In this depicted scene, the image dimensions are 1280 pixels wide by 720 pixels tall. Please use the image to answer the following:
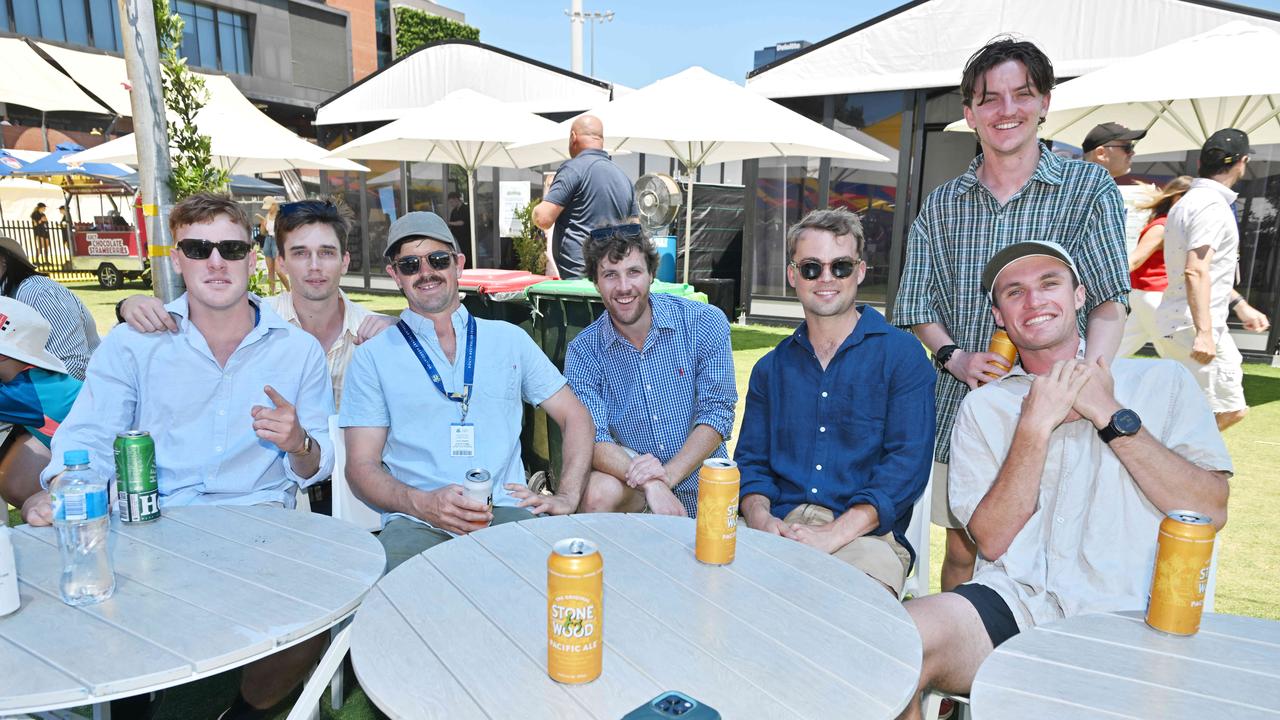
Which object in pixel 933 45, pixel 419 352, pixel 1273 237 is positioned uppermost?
pixel 933 45

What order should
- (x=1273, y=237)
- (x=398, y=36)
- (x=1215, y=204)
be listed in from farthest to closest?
(x=398, y=36), (x=1273, y=237), (x=1215, y=204)

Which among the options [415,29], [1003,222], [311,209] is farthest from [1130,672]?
[415,29]

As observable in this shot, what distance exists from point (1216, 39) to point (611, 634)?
6157 mm

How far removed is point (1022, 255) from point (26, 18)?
98.4ft

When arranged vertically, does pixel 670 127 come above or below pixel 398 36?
below

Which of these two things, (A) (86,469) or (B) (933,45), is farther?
(B) (933,45)

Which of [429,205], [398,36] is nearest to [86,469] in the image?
[429,205]

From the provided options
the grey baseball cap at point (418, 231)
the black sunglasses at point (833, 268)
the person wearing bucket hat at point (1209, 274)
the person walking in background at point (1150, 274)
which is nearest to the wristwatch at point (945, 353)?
the black sunglasses at point (833, 268)

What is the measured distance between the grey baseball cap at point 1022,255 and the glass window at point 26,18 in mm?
29417

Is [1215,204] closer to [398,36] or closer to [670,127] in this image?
[670,127]

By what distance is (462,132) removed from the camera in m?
8.45

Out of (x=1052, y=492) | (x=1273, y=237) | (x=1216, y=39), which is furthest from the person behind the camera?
(x=1273, y=237)

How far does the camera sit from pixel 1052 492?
6.73 ft

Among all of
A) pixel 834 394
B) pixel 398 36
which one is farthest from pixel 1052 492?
pixel 398 36
